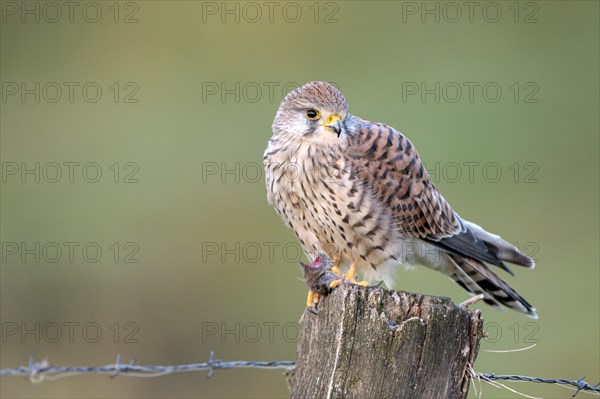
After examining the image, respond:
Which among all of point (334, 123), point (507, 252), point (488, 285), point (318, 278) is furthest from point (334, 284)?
point (488, 285)

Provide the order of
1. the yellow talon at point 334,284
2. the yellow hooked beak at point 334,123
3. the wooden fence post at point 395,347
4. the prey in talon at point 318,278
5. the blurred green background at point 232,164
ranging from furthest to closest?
the blurred green background at point 232,164 < the yellow hooked beak at point 334,123 < the prey in talon at point 318,278 < the yellow talon at point 334,284 < the wooden fence post at point 395,347

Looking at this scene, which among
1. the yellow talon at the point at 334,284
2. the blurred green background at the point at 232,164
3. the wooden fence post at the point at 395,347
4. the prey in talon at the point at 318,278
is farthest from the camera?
the blurred green background at the point at 232,164

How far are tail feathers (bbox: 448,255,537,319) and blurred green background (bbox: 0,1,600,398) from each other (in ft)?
5.74

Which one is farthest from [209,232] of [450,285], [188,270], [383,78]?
[383,78]

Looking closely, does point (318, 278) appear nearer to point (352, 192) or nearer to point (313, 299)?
point (313, 299)

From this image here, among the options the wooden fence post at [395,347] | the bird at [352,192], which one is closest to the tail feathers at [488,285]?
the bird at [352,192]

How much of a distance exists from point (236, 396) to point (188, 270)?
164 centimetres

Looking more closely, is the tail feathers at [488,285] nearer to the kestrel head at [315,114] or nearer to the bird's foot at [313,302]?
the kestrel head at [315,114]

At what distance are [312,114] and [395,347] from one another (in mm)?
2024

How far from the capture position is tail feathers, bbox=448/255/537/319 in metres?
5.38

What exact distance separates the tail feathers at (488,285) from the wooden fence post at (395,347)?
86.2 inches

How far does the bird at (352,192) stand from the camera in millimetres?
4855

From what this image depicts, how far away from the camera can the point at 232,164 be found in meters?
9.66

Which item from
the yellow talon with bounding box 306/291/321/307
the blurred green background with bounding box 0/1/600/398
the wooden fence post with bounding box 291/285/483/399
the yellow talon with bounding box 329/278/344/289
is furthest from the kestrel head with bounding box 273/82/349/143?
the blurred green background with bounding box 0/1/600/398
